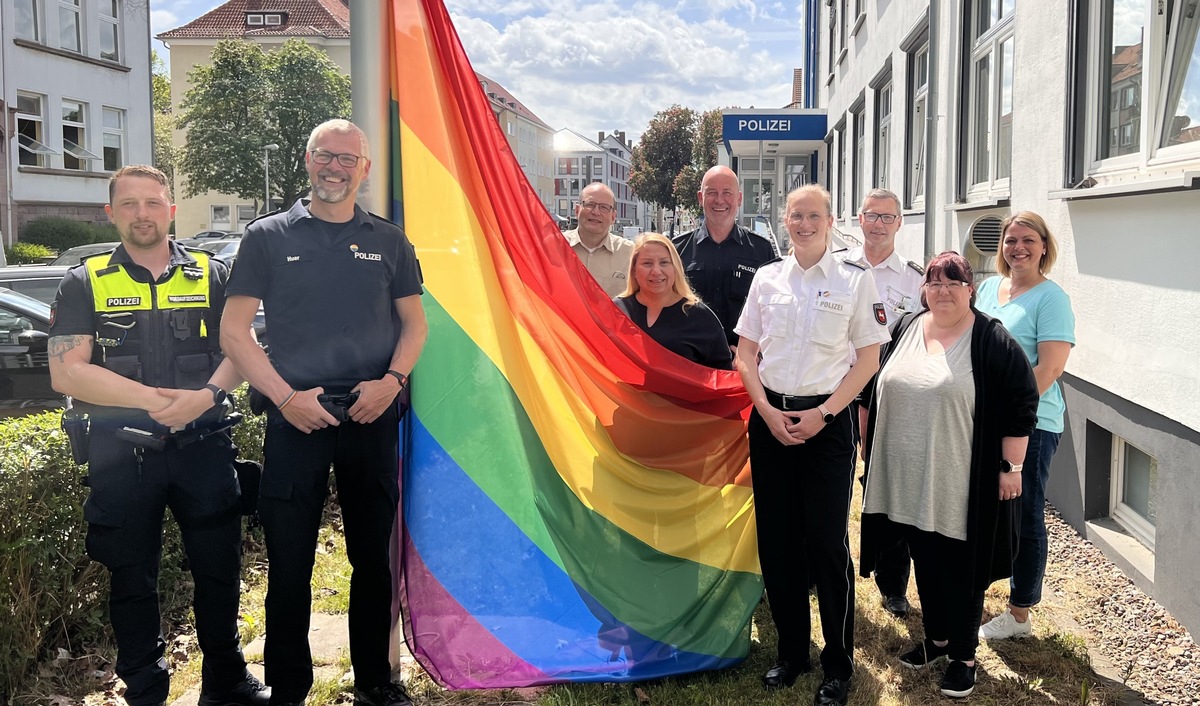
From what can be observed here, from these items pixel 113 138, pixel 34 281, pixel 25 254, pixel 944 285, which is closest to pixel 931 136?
pixel 944 285

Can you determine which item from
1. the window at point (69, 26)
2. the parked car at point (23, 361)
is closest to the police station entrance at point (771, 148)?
the parked car at point (23, 361)

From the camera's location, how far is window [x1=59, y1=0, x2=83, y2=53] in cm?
3019

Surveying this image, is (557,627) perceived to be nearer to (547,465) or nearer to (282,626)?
(547,465)

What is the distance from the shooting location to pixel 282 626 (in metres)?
3.54

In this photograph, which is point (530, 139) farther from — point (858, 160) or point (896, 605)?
point (896, 605)

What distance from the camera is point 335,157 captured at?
339 centimetres

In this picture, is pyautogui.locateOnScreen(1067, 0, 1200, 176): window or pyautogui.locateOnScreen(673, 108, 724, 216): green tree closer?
pyautogui.locateOnScreen(1067, 0, 1200, 176): window

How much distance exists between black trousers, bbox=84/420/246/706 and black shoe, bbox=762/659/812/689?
2.16m

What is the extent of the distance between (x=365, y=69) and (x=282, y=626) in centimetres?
218

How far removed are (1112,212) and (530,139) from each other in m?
92.9

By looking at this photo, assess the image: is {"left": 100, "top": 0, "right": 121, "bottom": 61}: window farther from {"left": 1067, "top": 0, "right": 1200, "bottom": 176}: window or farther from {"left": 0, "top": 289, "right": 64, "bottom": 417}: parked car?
{"left": 1067, "top": 0, "right": 1200, "bottom": 176}: window

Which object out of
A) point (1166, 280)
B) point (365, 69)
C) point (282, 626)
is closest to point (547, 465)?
point (282, 626)

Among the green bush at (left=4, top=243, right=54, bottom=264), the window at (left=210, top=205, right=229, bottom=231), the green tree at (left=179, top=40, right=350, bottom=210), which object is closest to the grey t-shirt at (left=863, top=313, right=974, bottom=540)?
the green bush at (left=4, top=243, right=54, bottom=264)

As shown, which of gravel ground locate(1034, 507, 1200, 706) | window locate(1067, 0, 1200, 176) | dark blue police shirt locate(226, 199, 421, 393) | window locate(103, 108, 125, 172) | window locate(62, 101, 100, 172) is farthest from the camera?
window locate(103, 108, 125, 172)
